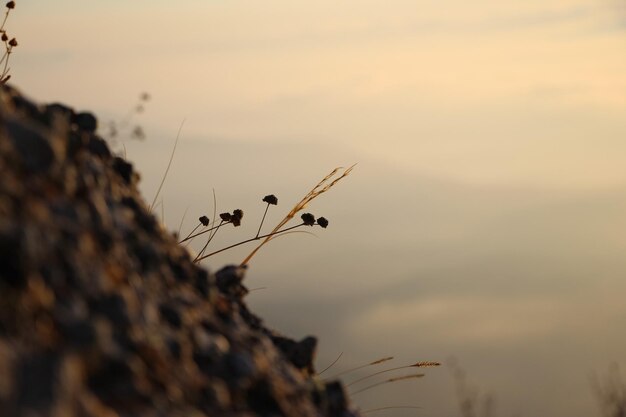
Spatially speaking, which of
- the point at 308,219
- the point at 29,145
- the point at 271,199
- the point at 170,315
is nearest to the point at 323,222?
the point at 308,219

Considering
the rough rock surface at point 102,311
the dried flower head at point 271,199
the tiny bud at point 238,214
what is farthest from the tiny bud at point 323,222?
the rough rock surface at point 102,311

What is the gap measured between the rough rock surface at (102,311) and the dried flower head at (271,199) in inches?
52.2

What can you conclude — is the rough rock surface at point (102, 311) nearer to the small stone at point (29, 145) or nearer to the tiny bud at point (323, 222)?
the small stone at point (29, 145)

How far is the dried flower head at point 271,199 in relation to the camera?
4.61 metres

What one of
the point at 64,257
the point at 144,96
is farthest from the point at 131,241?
the point at 144,96

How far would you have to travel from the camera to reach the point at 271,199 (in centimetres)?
462

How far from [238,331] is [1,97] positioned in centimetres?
90

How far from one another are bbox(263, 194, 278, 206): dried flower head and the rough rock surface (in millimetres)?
1325

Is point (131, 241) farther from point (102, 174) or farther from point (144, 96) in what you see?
point (144, 96)

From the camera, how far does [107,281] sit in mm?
2377

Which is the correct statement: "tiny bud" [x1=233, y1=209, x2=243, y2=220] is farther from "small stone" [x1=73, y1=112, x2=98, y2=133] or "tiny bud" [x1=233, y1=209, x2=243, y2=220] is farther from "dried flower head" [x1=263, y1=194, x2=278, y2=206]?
"small stone" [x1=73, y1=112, x2=98, y2=133]

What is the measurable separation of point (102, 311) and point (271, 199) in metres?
2.35

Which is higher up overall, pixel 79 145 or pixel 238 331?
pixel 79 145

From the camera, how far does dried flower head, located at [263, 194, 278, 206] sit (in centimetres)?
461
